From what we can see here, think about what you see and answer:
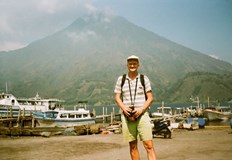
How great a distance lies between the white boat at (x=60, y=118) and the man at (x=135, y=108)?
26.8 metres

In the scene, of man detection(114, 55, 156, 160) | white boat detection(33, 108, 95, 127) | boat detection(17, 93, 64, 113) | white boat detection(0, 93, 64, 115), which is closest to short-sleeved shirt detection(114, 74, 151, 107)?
man detection(114, 55, 156, 160)

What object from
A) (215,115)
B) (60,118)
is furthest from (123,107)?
(215,115)

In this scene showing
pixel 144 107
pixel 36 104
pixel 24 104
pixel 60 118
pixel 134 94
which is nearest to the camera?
pixel 144 107

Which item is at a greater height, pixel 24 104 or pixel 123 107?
pixel 123 107

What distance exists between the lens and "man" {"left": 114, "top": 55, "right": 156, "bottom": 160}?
198 inches

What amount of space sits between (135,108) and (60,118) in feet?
89.8

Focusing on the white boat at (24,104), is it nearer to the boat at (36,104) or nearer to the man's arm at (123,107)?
the boat at (36,104)

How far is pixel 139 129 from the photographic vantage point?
16.7 ft

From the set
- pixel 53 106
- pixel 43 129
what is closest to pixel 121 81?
pixel 43 129

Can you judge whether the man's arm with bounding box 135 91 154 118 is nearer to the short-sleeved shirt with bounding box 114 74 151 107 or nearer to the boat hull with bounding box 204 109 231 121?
the short-sleeved shirt with bounding box 114 74 151 107

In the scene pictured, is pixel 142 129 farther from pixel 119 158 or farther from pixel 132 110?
pixel 119 158

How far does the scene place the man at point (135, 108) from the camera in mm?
5027

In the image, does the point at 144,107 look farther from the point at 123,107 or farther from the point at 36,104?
the point at 36,104

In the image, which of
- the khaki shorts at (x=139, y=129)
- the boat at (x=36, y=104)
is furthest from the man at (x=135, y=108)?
the boat at (x=36, y=104)
